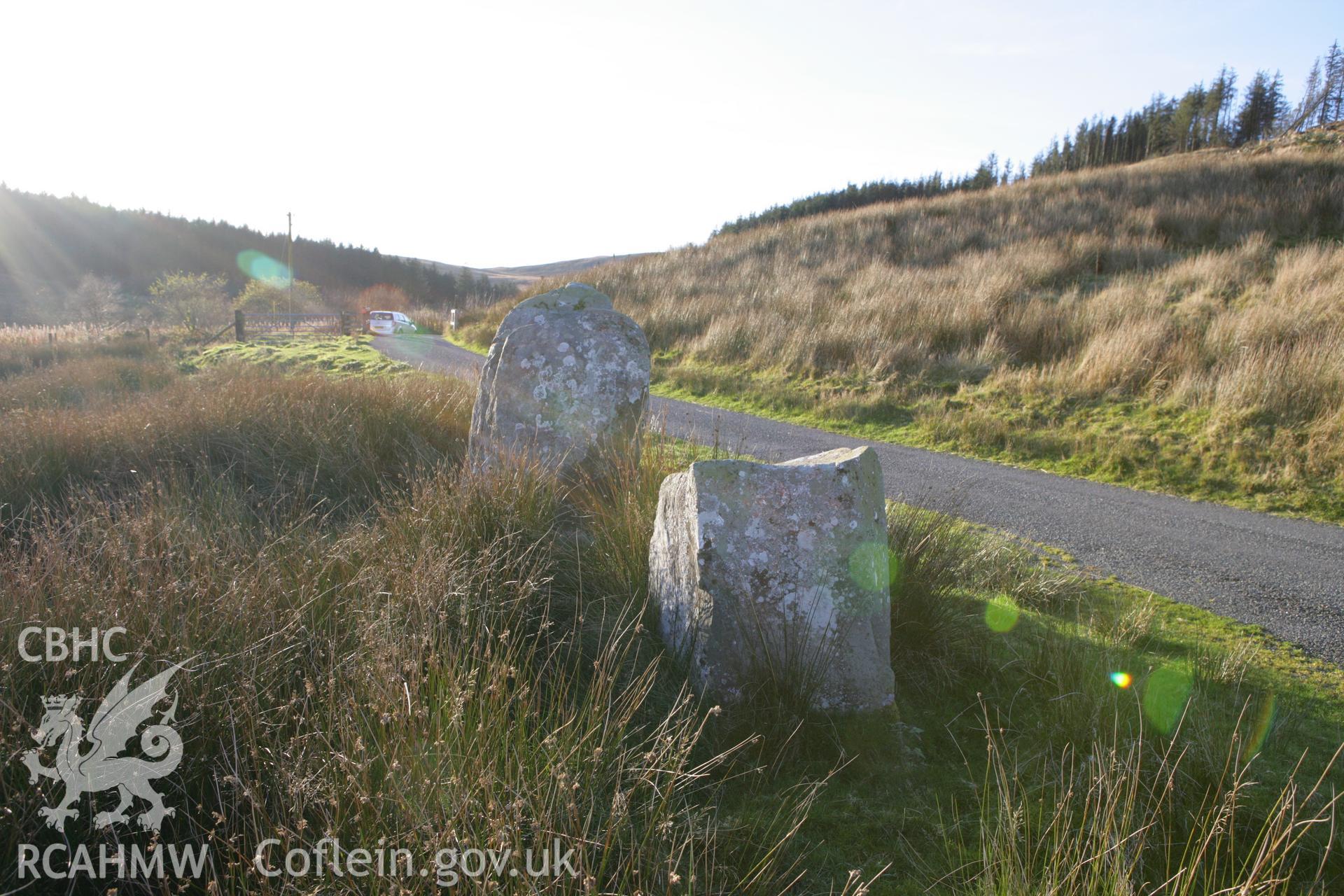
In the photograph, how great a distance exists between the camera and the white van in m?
26.0

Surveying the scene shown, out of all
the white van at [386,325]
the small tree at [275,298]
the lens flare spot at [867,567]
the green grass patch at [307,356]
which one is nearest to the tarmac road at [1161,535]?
the lens flare spot at [867,567]

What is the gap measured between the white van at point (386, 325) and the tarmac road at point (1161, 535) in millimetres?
21425

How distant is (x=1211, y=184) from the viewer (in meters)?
17.4

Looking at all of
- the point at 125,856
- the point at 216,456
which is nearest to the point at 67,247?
the point at 216,456

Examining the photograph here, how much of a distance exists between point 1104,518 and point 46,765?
6350 millimetres

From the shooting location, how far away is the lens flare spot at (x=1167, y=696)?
101 inches

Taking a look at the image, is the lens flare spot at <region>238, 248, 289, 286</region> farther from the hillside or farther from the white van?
the hillside

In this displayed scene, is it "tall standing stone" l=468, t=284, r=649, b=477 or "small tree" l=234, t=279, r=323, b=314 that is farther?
"small tree" l=234, t=279, r=323, b=314

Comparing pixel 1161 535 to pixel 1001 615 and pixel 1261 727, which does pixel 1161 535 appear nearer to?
pixel 1001 615

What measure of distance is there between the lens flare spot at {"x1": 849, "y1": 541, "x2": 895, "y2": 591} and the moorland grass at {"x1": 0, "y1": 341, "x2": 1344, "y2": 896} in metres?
0.51

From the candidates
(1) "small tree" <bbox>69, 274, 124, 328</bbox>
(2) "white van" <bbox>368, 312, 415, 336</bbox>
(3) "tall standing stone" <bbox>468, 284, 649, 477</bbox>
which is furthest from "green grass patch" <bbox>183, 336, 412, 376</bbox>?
(1) "small tree" <bbox>69, 274, 124, 328</bbox>

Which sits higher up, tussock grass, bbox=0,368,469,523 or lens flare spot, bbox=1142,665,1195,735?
tussock grass, bbox=0,368,469,523

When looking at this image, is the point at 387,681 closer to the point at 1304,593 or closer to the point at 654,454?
the point at 654,454

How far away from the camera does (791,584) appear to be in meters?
2.73
